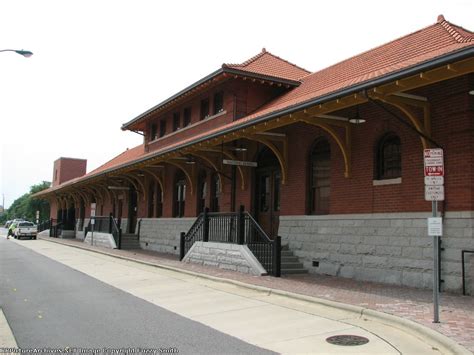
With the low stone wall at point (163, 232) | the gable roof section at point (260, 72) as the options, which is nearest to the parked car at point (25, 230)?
the low stone wall at point (163, 232)

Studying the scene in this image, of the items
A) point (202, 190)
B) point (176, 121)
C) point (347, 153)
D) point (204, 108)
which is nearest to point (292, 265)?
point (347, 153)

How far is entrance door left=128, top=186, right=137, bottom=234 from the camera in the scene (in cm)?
3094

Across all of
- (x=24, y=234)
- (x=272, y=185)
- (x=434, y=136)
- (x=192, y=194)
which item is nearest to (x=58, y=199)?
(x=24, y=234)

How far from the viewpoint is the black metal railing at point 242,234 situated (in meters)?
14.0

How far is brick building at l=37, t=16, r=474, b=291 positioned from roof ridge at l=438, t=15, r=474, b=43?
0.20ft

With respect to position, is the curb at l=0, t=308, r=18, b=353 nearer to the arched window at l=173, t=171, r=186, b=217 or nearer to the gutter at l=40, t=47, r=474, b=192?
the gutter at l=40, t=47, r=474, b=192

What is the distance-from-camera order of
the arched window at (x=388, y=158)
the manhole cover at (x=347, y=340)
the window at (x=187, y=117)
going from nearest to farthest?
the manhole cover at (x=347, y=340), the arched window at (x=388, y=158), the window at (x=187, y=117)

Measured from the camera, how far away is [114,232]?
27922 mm

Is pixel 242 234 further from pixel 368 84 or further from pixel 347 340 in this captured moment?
pixel 347 340

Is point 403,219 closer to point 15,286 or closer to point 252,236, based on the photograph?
point 252,236

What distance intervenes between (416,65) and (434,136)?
9.97 ft

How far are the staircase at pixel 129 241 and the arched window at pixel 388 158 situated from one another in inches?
704

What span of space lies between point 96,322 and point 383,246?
24.1 ft

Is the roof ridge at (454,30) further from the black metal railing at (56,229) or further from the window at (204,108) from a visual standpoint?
the black metal railing at (56,229)
